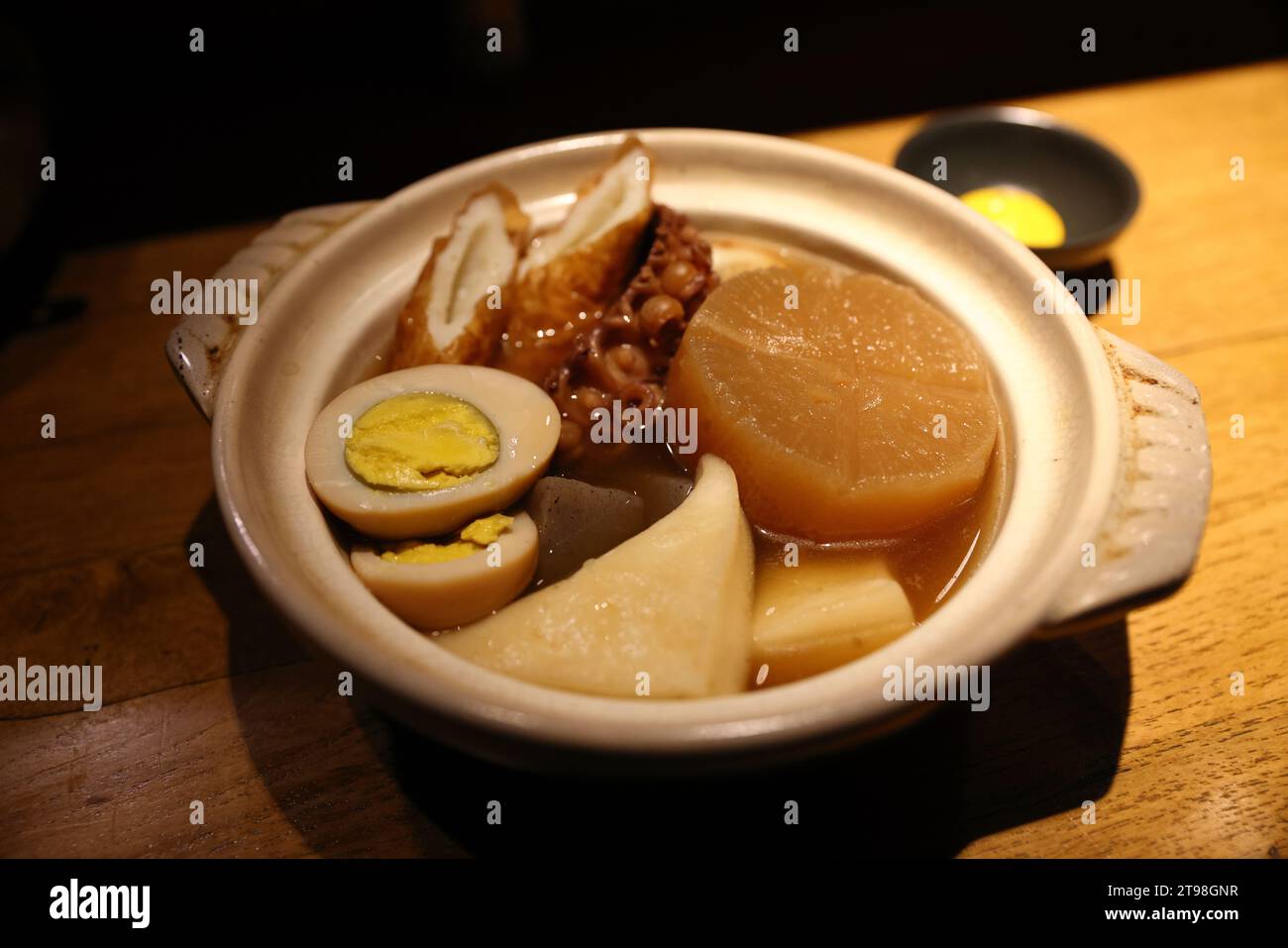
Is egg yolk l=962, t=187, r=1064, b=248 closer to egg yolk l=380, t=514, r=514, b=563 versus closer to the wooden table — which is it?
the wooden table

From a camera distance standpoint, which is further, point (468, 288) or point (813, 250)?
point (813, 250)

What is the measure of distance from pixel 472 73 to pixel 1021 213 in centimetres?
209

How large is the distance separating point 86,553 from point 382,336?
0.82 meters

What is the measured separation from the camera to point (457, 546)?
1.68 m

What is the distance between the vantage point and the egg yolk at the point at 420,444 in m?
1.70

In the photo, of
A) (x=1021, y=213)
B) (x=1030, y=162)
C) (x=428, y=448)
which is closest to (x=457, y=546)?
(x=428, y=448)

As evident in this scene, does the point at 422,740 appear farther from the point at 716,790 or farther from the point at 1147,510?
the point at 1147,510

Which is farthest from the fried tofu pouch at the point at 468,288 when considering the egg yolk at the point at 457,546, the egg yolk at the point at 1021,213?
the egg yolk at the point at 1021,213

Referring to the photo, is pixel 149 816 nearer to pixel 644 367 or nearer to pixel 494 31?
pixel 644 367

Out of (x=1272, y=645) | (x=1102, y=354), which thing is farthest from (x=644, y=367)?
(x=1272, y=645)

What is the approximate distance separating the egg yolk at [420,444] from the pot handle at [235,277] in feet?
0.96
